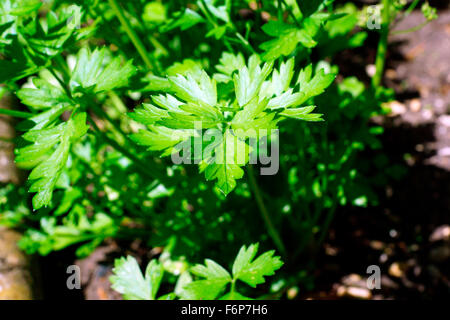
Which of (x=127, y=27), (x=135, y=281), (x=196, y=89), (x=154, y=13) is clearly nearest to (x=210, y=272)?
(x=135, y=281)

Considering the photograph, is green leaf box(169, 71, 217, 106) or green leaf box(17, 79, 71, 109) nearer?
green leaf box(169, 71, 217, 106)

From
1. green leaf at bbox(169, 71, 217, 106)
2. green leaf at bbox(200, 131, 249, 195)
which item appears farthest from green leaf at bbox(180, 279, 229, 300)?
green leaf at bbox(169, 71, 217, 106)

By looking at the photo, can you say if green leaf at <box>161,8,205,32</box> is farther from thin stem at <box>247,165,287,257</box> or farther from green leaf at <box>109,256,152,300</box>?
green leaf at <box>109,256,152,300</box>

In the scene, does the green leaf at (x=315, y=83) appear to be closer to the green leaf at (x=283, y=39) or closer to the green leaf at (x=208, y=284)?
the green leaf at (x=283, y=39)

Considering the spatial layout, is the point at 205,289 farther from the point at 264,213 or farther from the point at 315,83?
the point at 315,83
